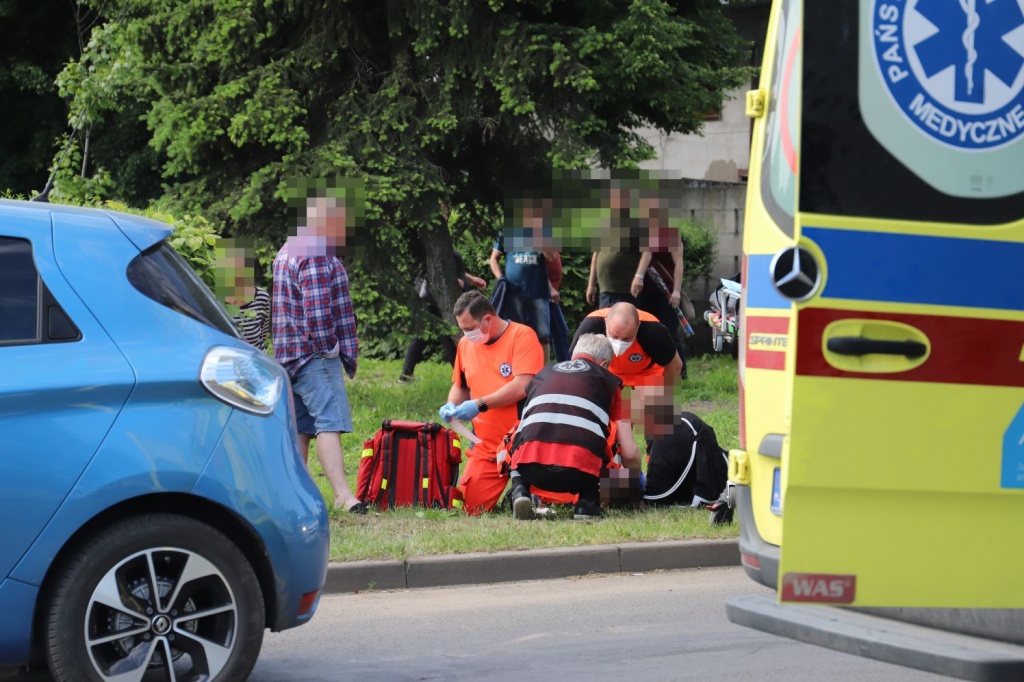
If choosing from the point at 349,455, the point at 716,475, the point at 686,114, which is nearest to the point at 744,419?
the point at 716,475

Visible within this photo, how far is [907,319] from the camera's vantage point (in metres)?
3.50

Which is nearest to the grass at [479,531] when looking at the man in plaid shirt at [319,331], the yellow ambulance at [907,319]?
the man in plaid shirt at [319,331]

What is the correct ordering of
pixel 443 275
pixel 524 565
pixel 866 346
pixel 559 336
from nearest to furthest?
pixel 866 346 → pixel 524 565 → pixel 559 336 → pixel 443 275

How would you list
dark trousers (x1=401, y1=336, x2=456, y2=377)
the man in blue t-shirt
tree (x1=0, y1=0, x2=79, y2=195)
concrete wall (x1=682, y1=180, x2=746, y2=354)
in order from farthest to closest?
tree (x1=0, y1=0, x2=79, y2=195), concrete wall (x1=682, y1=180, x2=746, y2=354), dark trousers (x1=401, y1=336, x2=456, y2=377), the man in blue t-shirt

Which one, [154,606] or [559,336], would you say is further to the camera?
[559,336]

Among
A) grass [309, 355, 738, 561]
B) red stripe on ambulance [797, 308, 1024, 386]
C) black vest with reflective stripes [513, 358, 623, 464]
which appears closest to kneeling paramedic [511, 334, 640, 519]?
black vest with reflective stripes [513, 358, 623, 464]

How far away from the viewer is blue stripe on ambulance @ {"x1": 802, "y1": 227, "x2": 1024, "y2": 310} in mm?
3467

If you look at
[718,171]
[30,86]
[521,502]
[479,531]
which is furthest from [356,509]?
[718,171]

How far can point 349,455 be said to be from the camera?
9.95 m

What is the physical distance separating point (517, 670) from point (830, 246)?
2565 millimetres

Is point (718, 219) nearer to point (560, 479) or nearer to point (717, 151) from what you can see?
Answer: point (717, 151)

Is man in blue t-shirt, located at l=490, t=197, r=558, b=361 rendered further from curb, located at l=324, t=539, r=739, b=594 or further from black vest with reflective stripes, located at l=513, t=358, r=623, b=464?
curb, located at l=324, t=539, r=739, b=594

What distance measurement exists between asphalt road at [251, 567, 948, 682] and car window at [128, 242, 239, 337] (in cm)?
148

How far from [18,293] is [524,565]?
3.43 metres
